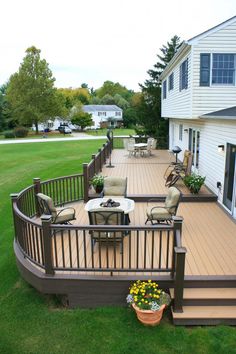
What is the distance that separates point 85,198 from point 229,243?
458cm

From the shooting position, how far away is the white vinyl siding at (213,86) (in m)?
9.93

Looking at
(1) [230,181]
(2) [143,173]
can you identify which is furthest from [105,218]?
(2) [143,173]

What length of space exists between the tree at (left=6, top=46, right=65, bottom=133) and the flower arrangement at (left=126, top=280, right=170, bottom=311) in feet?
141

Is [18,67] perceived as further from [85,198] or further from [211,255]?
[211,255]

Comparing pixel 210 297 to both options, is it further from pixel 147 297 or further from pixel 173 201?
pixel 173 201

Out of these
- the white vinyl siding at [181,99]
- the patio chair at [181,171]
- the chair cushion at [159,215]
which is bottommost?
the chair cushion at [159,215]

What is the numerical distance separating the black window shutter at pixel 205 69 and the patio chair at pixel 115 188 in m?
4.95

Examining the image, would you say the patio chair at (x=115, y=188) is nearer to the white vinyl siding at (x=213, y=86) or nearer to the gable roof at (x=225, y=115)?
the gable roof at (x=225, y=115)

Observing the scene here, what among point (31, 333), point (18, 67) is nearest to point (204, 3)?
point (31, 333)

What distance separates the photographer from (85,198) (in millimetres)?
9094

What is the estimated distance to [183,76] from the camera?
1177cm

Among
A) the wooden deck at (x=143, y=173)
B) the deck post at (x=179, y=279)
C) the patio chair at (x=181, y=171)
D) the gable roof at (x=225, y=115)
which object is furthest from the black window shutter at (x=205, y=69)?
the deck post at (x=179, y=279)

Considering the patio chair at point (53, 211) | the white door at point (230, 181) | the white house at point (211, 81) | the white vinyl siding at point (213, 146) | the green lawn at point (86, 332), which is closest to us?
the green lawn at point (86, 332)

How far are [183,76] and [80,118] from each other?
1653 inches
